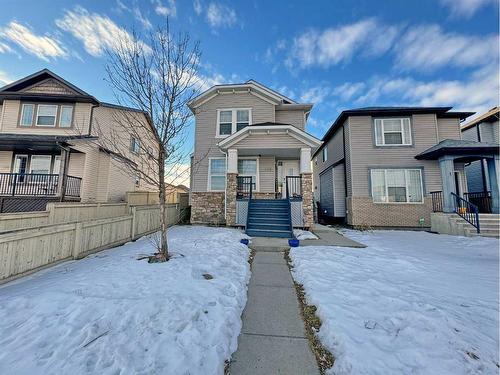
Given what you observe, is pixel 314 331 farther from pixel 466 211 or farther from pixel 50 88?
pixel 50 88

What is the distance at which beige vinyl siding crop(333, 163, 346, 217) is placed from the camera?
43.6ft

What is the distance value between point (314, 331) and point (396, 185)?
477 inches

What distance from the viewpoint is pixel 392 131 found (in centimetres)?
1211

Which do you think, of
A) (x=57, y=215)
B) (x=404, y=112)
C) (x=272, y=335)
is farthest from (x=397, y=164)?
(x=57, y=215)

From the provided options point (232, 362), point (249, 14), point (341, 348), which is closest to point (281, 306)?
point (341, 348)

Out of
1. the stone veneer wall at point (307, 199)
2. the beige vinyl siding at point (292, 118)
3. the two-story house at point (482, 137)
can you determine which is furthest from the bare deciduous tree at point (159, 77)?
the two-story house at point (482, 137)

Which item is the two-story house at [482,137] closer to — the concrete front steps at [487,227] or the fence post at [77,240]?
the concrete front steps at [487,227]

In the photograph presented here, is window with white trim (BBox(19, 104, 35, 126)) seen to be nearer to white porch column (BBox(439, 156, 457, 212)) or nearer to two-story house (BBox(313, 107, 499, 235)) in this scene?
two-story house (BBox(313, 107, 499, 235))

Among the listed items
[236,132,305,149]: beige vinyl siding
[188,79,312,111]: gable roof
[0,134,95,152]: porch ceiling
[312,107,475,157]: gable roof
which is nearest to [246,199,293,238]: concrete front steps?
[236,132,305,149]: beige vinyl siding

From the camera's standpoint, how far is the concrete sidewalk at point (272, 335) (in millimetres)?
2051

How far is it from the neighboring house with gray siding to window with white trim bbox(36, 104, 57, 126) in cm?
2732

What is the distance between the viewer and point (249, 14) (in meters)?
10.9

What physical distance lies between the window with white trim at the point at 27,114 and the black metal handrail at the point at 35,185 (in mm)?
3656

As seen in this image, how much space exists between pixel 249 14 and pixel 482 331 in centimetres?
1430
